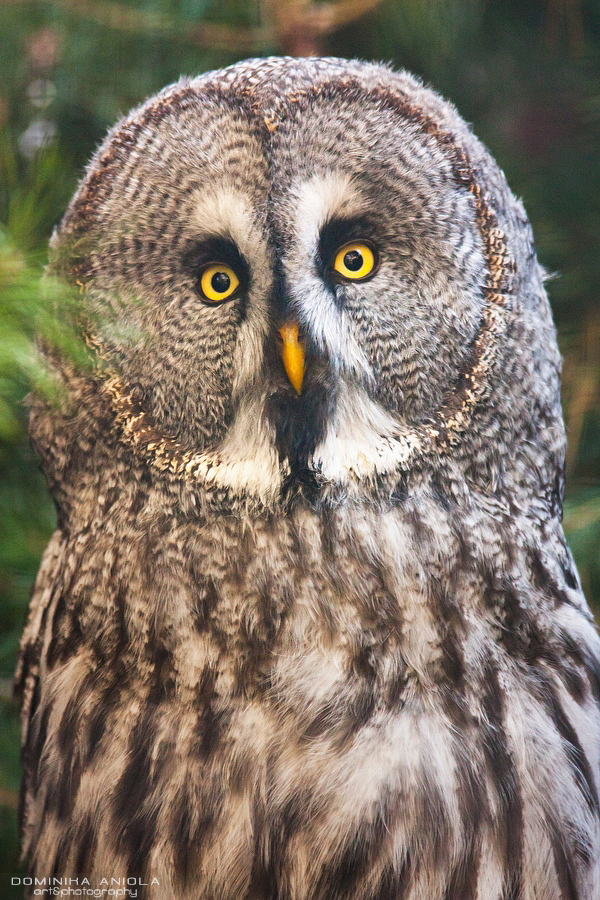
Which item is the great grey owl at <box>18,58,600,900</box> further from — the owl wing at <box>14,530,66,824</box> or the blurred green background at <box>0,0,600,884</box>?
the blurred green background at <box>0,0,600,884</box>

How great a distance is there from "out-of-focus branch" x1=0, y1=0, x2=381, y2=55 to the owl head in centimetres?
32

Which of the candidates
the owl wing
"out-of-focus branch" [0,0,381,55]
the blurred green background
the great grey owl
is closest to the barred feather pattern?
the great grey owl

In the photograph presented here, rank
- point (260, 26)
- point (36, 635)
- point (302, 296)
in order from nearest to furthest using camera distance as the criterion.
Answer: point (302, 296), point (36, 635), point (260, 26)

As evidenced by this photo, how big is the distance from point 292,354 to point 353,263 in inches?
4.8

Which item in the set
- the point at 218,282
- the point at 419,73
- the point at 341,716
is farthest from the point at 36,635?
the point at 419,73

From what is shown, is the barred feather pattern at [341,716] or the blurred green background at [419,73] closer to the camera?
the barred feather pattern at [341,716]

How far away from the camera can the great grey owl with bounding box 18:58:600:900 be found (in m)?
0.82

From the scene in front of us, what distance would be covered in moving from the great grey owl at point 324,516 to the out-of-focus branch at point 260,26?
0.33 meters

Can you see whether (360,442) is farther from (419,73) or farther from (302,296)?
(419,73)

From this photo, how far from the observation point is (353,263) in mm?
815

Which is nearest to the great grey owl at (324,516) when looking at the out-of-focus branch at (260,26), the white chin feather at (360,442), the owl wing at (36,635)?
the white chin feather at (360,442)

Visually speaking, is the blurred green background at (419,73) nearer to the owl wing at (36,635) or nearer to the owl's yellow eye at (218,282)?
the owl wing at (36,635)

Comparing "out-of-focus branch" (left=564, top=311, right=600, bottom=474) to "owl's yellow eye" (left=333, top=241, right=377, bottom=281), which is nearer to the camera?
"owl's yellow eye" (left=333, top=241, right=377, bottom=281)

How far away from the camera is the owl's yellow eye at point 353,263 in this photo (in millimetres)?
813
